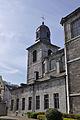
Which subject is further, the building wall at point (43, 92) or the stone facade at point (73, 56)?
the building wall at point (43, 92)

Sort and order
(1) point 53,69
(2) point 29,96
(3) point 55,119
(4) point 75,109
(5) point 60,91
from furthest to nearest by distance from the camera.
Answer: (1) point 53,69
(2) point 29,96
(5) point 60,91
(4) point 75,109
(3) point 55,119

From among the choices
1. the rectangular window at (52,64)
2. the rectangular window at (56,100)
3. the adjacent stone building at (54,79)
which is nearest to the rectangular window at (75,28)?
the adjacent stone building at (54,79)

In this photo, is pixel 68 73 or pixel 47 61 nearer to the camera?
pixel 68 73

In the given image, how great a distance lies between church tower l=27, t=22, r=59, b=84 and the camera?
32.7 m

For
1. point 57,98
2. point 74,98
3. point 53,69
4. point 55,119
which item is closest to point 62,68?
point 53,69

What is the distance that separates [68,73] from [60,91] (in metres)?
2.69

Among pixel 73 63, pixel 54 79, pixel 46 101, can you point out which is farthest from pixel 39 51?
pixel 73 63

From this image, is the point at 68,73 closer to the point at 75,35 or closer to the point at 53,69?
the point at 75,35

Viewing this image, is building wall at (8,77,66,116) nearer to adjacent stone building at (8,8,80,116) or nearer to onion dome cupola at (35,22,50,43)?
adjacent stone building at (8,8,80,116)

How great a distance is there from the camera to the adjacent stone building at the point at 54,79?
59.8 ft

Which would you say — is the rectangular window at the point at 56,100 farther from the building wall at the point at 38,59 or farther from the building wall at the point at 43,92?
the building wall at the point at 38,59

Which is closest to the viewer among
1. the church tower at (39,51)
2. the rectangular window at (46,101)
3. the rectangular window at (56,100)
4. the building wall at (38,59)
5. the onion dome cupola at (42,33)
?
the rectangular window at (56,100)

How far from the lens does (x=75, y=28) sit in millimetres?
20125

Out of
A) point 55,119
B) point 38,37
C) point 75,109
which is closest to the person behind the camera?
point 55,119
